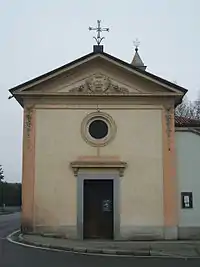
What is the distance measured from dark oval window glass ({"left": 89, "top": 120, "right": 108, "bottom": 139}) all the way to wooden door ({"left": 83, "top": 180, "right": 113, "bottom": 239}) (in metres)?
1.99

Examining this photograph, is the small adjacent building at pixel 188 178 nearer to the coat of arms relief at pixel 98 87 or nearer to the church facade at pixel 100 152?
A: the church facade at pixel 100 152

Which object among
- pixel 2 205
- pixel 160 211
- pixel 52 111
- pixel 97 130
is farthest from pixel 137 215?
pixel 2 205

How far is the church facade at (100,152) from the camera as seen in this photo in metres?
21.4

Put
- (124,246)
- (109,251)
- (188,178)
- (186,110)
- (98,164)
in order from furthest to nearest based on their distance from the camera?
1. (186,110)
2. (188,178)
3. (98,164)
4. (124,246)
5. (109,251)

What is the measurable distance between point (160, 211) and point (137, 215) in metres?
0.98

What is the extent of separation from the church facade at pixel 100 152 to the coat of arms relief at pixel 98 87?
0.04m

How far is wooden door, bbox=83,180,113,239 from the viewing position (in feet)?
70.8

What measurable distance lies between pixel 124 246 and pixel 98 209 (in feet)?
11.6

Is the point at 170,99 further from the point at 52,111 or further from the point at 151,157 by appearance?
the point at 52,111

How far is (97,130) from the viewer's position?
876 inches

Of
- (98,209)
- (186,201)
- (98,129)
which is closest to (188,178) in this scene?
(186,201)

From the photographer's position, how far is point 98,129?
22.3 meters

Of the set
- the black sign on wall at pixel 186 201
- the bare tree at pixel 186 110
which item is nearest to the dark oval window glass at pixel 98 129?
the black sign on wall at pixel 186 201

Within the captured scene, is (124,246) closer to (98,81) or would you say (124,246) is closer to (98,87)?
(98,87)
